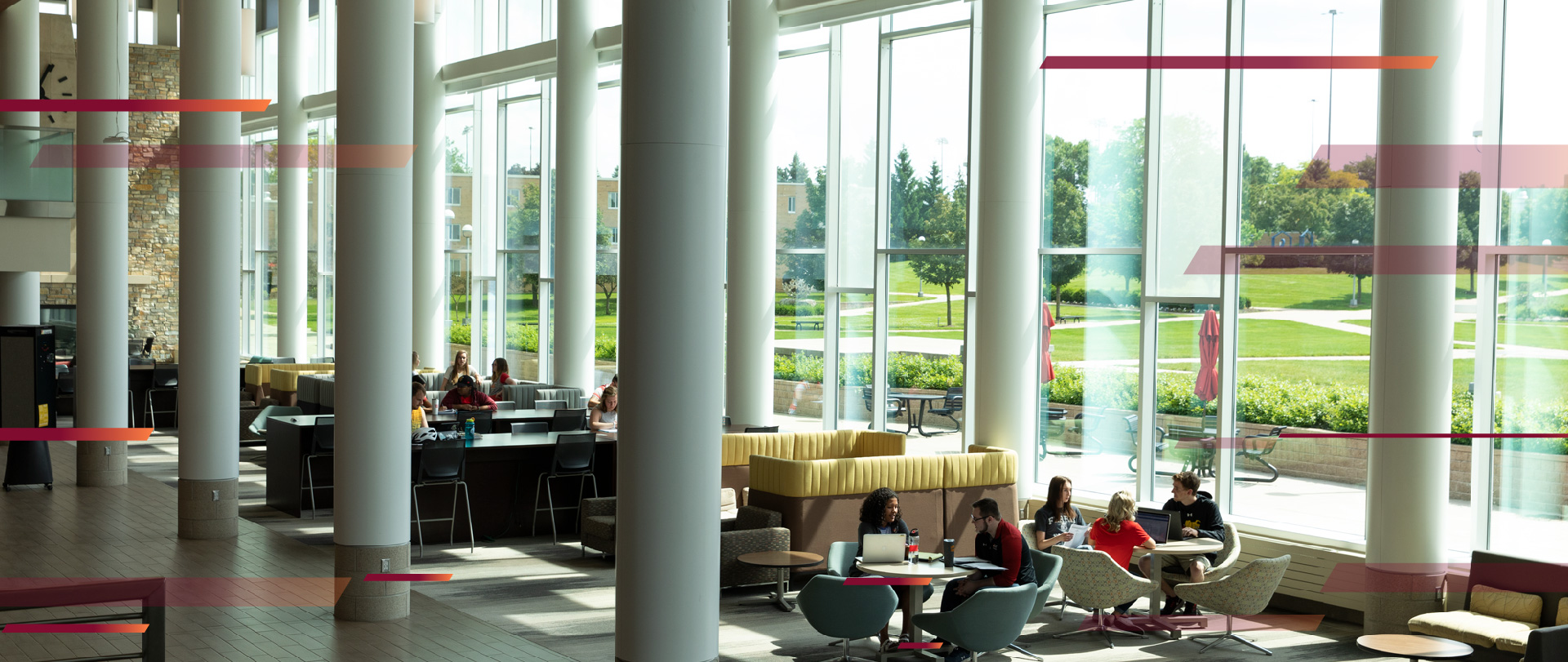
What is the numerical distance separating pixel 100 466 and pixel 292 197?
8.41m

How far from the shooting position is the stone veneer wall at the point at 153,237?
68.3 ft

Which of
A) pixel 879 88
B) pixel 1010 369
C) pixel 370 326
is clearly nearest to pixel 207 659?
pixel 370 326

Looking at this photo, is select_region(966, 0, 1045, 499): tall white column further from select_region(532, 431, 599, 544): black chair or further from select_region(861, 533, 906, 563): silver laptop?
select_region(861, 533, 906, 563): silver laptop

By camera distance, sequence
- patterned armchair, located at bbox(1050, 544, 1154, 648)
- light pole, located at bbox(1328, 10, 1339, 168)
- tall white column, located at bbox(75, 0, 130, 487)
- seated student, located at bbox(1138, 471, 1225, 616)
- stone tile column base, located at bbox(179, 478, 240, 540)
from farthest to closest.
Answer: tall white column, located at bbox(75, 0, 130, 487) → stone tile column base, located at bbox(179, 478, 240, 540) → seated student, located at bbox(1138, 471, 1225, 616) → patterned armchair, located at bbox(1050, 544, 1154, 648) → light pole, located at bbox(1328, 10, 1339, 168)

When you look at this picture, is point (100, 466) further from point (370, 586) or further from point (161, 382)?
point (370, 586)

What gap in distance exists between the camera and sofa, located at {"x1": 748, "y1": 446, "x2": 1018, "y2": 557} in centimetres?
814

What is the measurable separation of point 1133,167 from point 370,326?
5.95 m

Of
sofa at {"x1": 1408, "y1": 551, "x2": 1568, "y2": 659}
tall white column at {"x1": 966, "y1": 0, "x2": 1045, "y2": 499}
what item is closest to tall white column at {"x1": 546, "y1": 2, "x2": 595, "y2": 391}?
tall white column at {"x1": 966, "y1": 0, "x2": 1045, "y2": 499}

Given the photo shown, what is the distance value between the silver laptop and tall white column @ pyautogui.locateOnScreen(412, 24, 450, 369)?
36.1ft

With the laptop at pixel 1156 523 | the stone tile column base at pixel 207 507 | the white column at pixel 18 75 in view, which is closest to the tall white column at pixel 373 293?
the stone tile column base at pixel 207 507

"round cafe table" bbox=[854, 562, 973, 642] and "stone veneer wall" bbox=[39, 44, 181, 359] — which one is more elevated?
"stone veneer wall" bbox=[39, 44, 181, 359]

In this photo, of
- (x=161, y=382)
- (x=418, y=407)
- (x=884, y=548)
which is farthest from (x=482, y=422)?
(x=161, y=382)

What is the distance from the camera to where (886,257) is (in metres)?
11.8

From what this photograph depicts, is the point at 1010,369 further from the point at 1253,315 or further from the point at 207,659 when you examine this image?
the point at 1253,315
